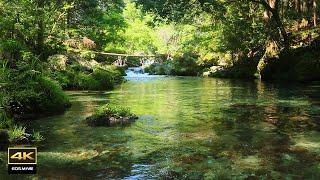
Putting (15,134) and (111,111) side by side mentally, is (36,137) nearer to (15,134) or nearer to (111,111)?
(15,134)

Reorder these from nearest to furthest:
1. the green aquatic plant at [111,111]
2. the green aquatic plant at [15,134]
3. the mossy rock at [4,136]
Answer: the mossy rock at [4,136], the green aquatic plant at [15,134], the green aquatic plant at [111,111]

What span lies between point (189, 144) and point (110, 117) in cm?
405

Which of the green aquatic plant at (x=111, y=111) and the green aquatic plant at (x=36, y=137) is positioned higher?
the green aquatic plant at (x=111, y=111)

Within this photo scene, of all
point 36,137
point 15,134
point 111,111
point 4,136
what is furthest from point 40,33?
point 4,136

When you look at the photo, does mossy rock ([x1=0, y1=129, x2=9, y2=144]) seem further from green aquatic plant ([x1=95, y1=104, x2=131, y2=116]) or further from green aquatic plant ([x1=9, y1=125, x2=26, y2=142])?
green aquatic plant ([x1=95, y1=104, x2=131, y2=116])

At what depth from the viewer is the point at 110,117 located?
539 inches

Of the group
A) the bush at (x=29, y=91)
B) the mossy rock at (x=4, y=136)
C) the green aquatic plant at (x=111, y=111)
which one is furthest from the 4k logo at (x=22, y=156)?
the green aquatic plant at (x=111, y=111)

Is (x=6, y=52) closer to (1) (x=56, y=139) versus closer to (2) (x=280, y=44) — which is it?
(1) (x=56, y=139)

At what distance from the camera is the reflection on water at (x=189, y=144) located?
7.99 metres

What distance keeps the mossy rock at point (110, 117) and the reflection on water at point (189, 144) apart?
342 millimetres

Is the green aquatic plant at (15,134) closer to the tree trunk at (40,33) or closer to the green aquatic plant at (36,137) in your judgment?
the green aquatic plant at (36,137)

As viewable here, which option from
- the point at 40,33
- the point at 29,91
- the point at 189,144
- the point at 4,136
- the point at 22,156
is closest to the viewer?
the point at 22,156

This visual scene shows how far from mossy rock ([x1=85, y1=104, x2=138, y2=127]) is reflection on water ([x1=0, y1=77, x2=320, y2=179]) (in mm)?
342

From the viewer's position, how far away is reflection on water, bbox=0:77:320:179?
799 cm
